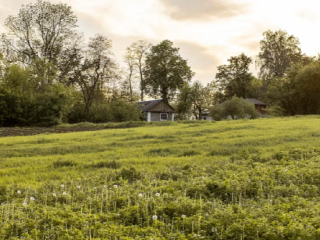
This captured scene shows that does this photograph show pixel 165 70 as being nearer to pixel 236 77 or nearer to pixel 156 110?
pixel 156 110

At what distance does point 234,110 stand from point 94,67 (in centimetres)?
2542

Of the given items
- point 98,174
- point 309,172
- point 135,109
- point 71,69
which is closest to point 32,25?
point 71,69

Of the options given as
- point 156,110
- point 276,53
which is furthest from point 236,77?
point 156,110

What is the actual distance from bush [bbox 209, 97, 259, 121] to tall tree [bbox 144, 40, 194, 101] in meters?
18.4

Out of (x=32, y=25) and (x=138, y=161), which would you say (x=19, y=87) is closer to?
(x=32, y=25)

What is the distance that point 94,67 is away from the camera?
5194 cm

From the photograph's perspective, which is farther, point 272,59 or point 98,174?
point 272,59

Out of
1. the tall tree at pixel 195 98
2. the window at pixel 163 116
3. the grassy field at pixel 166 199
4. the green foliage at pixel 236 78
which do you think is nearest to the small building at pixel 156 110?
the window at pixel 163 116

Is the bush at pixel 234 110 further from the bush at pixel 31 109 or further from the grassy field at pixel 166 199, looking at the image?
the grassy field at pixel 166 199

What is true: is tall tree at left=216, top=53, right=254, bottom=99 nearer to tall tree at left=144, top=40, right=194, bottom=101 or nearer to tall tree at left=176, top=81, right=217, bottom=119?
tall tree at left=144, top=40, right=194, bottom=101

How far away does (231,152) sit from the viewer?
10.6 m

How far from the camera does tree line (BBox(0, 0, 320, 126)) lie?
121ft

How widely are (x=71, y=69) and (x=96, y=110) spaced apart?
824 cm

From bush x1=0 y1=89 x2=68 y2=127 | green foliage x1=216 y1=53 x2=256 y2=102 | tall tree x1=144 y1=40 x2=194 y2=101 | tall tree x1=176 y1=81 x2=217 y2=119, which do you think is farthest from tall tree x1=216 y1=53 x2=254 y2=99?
bush x1=0 y1=89 x2=68 y2=127
